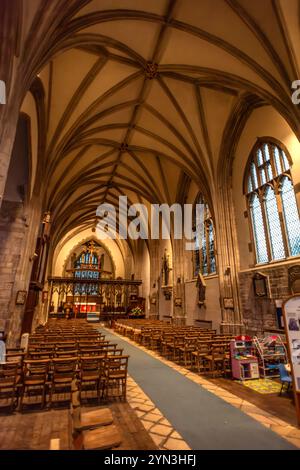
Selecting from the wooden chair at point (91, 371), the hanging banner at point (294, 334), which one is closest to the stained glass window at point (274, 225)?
the hanging banner at point (294, 334)

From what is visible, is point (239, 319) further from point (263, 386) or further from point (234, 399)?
point (234, 399)

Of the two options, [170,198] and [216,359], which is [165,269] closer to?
[170,198]

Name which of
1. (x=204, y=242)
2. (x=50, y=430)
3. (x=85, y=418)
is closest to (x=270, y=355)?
(x=50, y=430)

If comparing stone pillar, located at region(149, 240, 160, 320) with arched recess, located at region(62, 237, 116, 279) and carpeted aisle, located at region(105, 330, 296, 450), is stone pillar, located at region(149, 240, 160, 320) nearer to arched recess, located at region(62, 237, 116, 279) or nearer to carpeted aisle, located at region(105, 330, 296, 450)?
arched recess, located at region(62, 237, 116, 279)

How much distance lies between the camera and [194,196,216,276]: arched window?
14.2 metres

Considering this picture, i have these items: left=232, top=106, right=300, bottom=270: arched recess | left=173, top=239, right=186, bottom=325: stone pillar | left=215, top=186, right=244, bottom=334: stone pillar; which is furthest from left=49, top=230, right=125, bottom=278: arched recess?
left=232, top=106, right=300, bottom=270: arched recess

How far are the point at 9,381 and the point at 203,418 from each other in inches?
131

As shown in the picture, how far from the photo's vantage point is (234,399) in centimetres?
482

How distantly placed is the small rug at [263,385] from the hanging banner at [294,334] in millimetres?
1626

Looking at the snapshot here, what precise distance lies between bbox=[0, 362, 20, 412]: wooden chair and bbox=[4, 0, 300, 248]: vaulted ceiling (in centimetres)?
557

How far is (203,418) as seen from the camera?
3.91 meters
